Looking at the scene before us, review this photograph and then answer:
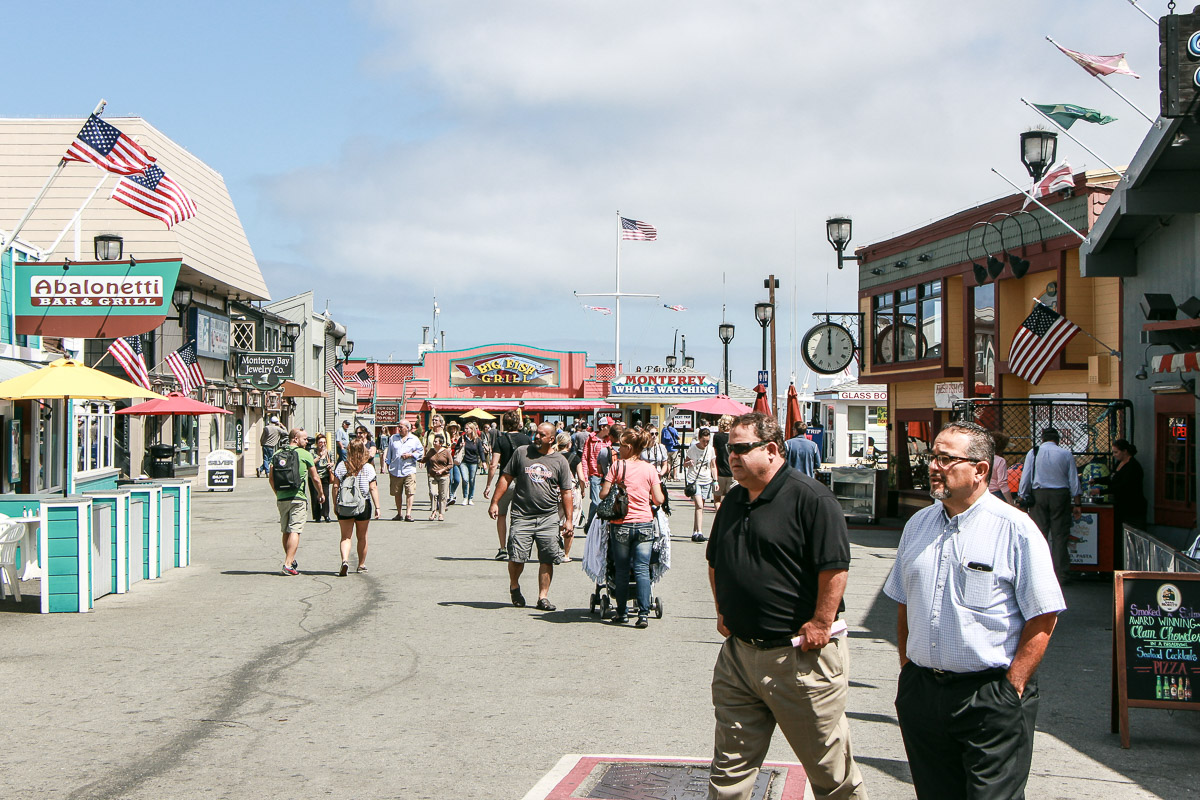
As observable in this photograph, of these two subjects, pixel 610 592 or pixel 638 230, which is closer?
pixel 610 592

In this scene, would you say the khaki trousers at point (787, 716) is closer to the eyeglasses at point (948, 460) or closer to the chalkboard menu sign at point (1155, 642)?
the eyeglasses at point (948, 460)

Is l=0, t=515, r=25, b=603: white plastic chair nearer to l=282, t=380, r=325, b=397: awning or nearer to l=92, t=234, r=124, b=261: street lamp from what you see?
l=92, t=234, r=124, b=261: street lamp

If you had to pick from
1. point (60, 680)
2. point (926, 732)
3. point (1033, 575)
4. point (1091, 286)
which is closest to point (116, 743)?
point (60, 680)

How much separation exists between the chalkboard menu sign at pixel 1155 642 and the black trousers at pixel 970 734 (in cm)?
287

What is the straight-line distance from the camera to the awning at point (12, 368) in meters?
12.7

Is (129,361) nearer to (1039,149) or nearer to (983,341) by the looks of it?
(983,341)

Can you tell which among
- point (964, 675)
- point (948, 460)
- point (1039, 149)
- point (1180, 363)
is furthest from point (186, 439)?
point (964, 675)

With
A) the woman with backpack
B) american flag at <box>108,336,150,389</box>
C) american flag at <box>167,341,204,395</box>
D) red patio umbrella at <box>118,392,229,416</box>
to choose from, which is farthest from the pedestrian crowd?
american flag at <box>167,341,204,395</box>

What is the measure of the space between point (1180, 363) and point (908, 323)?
1494cm

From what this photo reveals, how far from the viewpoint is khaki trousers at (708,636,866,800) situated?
421 centimetres

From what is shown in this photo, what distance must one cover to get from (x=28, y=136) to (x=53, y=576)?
24.6 m

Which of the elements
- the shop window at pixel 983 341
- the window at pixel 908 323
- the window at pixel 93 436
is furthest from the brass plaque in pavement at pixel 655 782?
the window at pixel 908 323

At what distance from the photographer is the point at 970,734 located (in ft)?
12.3

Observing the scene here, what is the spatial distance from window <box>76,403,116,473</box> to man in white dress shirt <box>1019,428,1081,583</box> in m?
13.6
